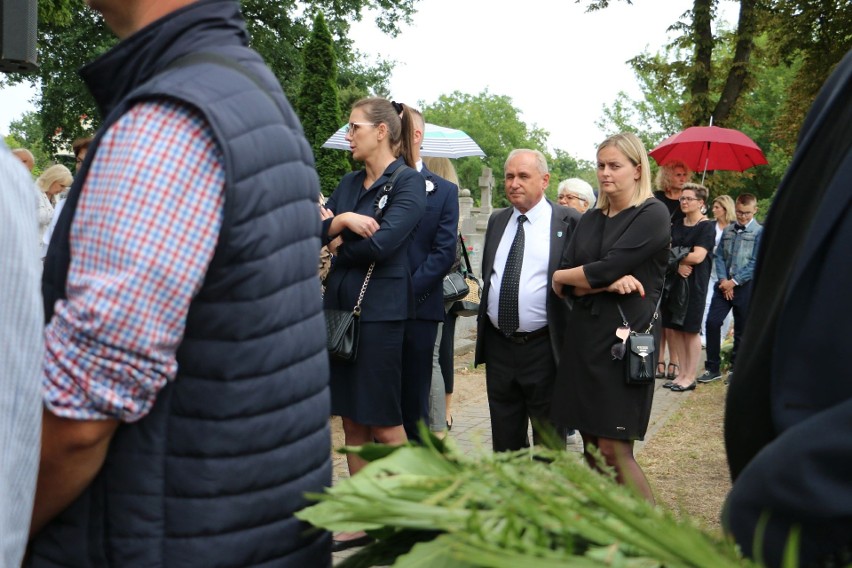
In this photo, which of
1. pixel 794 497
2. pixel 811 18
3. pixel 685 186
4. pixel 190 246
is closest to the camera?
pixel 794 497

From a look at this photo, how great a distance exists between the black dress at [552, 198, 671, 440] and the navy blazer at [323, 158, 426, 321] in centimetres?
91

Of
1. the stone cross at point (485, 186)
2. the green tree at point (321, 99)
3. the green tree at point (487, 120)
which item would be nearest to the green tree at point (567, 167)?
the green tree at point (487, 120)

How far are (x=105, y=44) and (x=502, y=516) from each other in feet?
95.6

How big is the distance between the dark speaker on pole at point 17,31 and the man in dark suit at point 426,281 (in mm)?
2161

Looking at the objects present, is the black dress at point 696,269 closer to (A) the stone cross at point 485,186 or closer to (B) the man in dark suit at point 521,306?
(B) the man in dark suit at point 521,306

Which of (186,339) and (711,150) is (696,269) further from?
(186,339)

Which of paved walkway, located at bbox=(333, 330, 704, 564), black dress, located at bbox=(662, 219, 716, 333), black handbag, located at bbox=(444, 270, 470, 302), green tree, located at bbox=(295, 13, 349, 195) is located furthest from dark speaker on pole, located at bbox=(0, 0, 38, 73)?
green tree, located at bbox=(295, 13, 349, 195)

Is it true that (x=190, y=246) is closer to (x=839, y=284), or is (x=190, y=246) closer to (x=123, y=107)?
(x=123, y=107)

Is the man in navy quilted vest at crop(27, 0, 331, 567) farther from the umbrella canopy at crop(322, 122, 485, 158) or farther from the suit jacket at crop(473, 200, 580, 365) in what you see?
the umbrella canopy at crop(322, 122, 485, 158)

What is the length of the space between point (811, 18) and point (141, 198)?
1992cm

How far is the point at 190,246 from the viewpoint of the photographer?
1497 mm

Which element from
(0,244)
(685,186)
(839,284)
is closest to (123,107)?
(0,244)

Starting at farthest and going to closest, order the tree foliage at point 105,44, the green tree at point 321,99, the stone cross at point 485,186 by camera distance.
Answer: the stone cross at point 485,186, the tree foliage at point 105,44, the green tree at point 321,99

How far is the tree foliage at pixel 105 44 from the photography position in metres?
27.8
